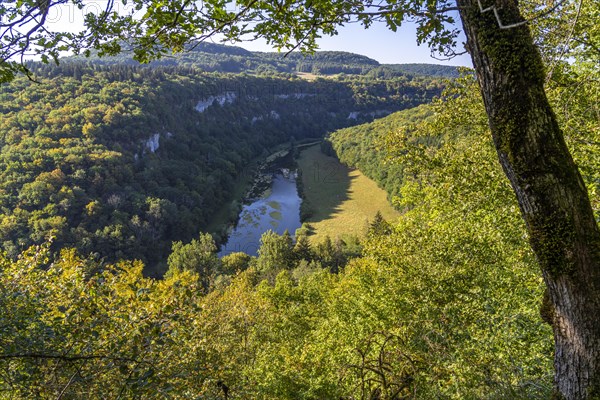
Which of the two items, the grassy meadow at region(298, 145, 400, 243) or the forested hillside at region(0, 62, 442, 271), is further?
the grassy meadow at region(298, 145, 400, 243)

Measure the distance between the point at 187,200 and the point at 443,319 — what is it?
62.4 m

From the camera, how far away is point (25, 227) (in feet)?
144

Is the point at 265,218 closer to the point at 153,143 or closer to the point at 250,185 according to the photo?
the point at 250,185

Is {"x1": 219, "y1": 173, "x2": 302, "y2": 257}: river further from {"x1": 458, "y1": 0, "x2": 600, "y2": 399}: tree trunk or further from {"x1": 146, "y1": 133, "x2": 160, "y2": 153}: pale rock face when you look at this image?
{"x1": 458, "y1": 0, "x2": 600, "y2": 399}: tree trunk

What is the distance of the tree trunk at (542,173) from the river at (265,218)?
56118 mm

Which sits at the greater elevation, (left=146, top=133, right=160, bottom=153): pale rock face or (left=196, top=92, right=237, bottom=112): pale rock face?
(left=196, top=92, right=237, bottom=112): pale rock face

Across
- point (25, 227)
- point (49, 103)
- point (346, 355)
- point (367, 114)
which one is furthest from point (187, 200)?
point (367, 114)

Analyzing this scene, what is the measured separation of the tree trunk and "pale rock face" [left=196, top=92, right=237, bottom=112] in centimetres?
12495

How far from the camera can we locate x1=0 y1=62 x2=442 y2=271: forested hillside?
47.9 meters

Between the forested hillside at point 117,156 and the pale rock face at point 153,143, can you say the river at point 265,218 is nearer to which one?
the forested hillside at point 117,156

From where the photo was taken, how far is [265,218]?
69000 mm

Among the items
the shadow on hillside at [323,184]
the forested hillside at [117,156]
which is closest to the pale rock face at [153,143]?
the forested hillside at [117,156]

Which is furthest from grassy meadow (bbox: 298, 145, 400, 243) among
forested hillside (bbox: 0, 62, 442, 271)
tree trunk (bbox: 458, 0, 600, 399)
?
tree trunk (bbox: 458, 0, 600, 399)

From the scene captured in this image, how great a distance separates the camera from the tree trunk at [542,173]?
205cm
